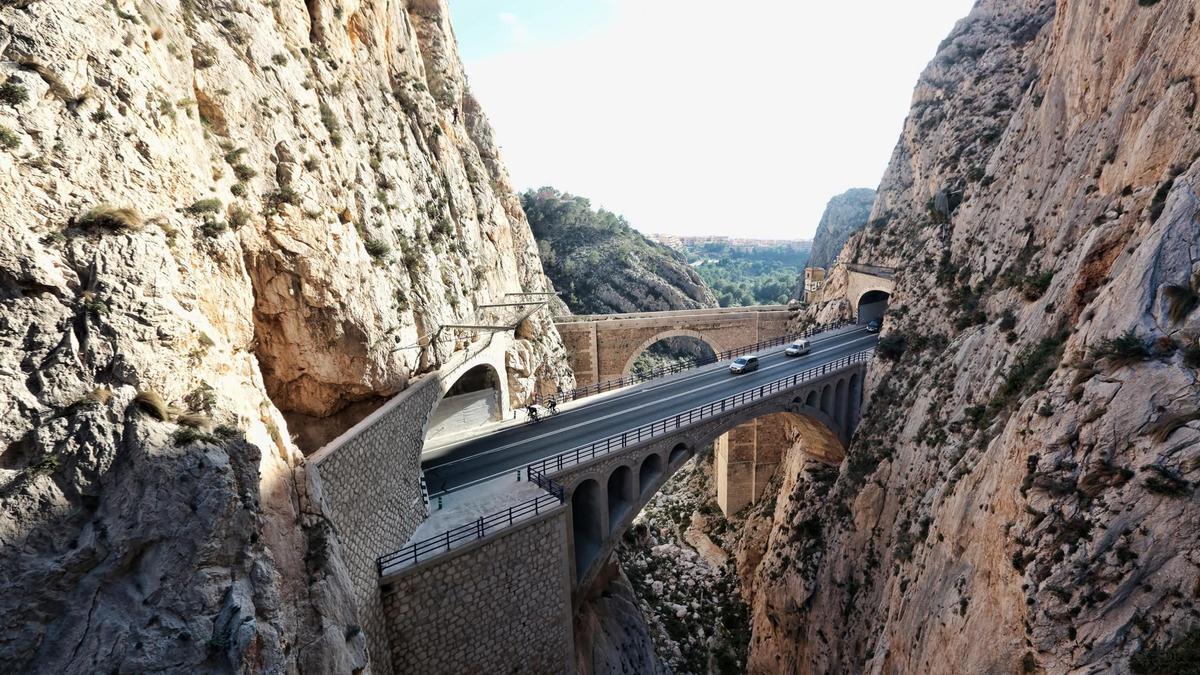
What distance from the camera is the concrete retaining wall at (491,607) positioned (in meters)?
12.7

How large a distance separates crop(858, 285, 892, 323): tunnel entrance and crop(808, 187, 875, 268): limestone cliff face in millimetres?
47880

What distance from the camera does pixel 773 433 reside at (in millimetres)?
32969

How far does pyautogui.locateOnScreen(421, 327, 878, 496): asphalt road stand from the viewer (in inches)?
690

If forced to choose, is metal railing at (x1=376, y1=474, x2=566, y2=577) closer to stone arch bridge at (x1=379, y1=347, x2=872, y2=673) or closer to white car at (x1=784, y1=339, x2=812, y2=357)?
stone arch bridge at (x1=379, y1=347, x2=872, y2=673)

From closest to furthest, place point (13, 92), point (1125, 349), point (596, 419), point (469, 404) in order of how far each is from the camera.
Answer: point (13, 92), point (1125, 349), point (469, 404), point (596, 419)

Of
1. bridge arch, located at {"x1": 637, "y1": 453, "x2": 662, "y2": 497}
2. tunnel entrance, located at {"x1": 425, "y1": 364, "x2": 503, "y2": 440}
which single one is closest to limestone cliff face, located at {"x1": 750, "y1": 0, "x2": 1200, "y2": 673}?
bridge arch, located at {"x1": 637, "y1": 453, "x2": 662, "y2": 497}

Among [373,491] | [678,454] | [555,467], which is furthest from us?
[678,454]

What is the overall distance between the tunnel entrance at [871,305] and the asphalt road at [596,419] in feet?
20.2

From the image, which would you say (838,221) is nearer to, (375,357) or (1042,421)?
(1042,421)

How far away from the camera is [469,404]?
69.6 ft

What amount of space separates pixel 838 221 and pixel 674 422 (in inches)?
3097

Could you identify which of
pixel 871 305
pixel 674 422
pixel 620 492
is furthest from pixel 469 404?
pixel 871 305

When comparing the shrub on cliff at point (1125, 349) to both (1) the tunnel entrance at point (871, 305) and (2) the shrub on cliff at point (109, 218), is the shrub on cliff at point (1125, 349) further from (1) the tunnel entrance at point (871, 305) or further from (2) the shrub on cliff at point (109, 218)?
(1) the tunnel entrance at point (871, 305)

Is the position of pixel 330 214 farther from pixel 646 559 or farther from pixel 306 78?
pixel 646 559
